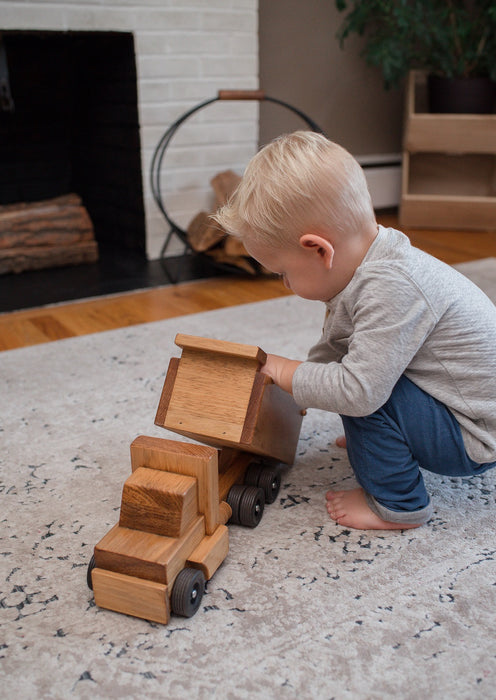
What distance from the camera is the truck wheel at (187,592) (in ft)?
2.33

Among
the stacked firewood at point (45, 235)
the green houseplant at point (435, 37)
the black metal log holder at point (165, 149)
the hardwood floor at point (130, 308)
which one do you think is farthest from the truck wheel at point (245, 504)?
the green houseplant at point (435, 37)

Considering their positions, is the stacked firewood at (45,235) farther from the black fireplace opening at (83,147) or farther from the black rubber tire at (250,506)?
the black rubber tire at (250,506)

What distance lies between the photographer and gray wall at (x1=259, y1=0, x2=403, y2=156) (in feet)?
8.32

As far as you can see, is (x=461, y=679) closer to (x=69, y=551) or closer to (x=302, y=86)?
(x=69, y=551)

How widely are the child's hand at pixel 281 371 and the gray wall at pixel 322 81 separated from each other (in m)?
1.95

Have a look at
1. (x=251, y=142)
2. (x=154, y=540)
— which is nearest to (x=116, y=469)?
(x=154, y=540)

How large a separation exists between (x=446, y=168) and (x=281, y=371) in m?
2.21

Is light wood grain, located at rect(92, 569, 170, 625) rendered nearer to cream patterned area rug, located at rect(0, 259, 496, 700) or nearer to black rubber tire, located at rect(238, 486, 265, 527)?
cream patterned area rug, located at rect(0, 259, 496, 700)

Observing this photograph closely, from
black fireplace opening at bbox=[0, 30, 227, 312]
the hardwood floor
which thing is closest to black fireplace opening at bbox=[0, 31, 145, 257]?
black fireplace opening at bbox=[0, 30, 227, 312]

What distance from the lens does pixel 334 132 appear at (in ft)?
9.30

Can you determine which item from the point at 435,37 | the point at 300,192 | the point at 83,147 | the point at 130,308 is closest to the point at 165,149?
the point at 83,147

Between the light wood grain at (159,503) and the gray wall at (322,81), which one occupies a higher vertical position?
the gray wall at (322,81)

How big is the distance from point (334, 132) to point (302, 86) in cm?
26

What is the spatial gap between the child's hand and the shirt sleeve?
4 cm
